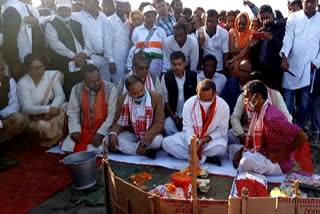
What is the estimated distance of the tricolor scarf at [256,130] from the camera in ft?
13.4

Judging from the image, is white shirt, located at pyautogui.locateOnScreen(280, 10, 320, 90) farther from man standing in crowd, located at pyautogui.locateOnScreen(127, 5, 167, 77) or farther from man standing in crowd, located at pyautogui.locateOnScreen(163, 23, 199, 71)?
man standing in crowd, located at pyautogui.locateOnScreen(127, 5, 167, 77)

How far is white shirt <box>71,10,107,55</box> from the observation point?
6.07 meters

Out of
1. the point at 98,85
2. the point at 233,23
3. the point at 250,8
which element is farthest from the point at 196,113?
the point at 250,8

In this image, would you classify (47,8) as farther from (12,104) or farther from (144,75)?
(144,75)

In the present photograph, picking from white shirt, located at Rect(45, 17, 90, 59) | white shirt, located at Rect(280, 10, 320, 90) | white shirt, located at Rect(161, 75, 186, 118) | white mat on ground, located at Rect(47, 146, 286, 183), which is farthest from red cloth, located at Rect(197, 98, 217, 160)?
white shirt, located at Rect(45, 17, 90, 59)

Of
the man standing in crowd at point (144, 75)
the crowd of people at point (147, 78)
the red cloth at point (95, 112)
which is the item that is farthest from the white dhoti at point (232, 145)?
the red cloth at point (95, 112)

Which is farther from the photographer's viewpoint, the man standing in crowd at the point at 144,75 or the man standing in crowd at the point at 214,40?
the man standing in crowd at the point at 214,40

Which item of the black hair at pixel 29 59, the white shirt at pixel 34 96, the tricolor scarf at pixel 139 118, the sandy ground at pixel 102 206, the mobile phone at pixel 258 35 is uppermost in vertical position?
the mobile phone at pixel 258 35

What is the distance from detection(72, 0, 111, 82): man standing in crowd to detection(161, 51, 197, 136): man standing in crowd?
1.34 m

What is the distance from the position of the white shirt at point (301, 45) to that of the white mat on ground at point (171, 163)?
6.09 ft

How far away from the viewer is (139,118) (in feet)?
17.0

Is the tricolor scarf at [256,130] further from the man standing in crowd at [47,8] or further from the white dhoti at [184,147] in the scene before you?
the man standing in crowd at [47,8]

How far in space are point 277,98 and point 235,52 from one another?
1727 millimetres

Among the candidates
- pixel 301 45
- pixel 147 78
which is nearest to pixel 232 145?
pixel 147 78
